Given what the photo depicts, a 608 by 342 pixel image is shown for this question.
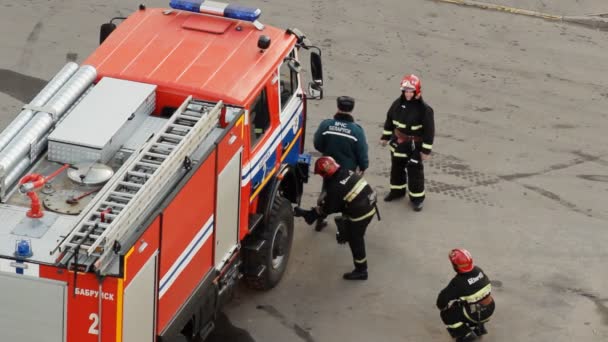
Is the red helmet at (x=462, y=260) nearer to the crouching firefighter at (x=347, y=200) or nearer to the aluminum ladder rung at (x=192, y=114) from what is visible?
the crouching firefighter at (x=347, y=200)

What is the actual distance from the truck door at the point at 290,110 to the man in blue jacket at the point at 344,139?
424 millimetres

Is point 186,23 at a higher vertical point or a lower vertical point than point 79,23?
higher

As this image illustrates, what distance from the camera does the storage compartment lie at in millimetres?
9266

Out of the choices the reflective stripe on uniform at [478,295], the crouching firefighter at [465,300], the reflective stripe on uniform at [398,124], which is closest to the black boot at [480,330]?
the crouching firefighter at [465,300]

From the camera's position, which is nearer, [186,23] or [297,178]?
[186,23]

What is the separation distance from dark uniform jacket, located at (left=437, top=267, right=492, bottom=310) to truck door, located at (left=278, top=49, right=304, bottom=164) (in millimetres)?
2159

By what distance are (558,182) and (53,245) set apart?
7.95 metres

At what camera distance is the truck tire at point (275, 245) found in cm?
1112

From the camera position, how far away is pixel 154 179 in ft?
28.4

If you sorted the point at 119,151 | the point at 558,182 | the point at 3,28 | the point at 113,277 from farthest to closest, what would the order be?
the point at 3,28
the point at 558,182
the point at 119,151
the point at 113,277

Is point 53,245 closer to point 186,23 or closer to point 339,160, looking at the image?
point 186,23

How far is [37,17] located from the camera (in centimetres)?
1777

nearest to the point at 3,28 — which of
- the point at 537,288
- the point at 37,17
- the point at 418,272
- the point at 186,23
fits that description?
the point at 37,17

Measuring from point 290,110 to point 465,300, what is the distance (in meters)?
2.60
